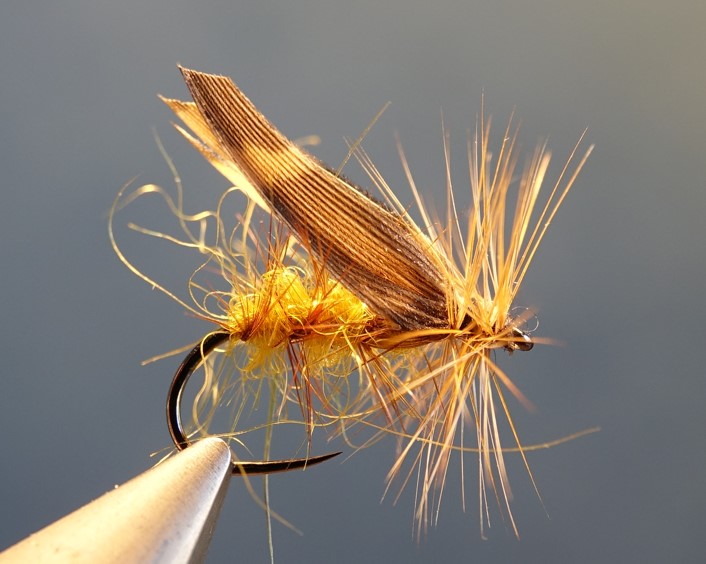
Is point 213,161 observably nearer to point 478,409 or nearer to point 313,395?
point 313,395

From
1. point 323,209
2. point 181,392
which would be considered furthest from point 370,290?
point 181,392

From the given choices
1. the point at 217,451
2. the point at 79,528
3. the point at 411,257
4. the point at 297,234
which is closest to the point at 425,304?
the point at 411,257

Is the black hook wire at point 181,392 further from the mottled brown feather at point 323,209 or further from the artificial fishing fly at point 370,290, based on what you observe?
the mottled brown feather at point 323,209

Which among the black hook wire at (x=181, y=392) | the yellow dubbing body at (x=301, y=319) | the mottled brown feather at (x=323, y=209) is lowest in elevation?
the black hook wire at (x=181, y=392)

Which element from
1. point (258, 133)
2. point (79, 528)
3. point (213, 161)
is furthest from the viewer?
point (213, 161)

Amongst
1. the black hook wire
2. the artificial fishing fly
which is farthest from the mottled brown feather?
the black hook wire

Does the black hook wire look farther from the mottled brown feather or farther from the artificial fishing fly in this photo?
the mottled brown feather

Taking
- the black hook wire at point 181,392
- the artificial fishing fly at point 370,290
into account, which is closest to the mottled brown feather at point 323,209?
the artificial fishing fly at point 370,290

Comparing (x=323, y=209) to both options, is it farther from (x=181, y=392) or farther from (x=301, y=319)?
(x=181, y=392)
